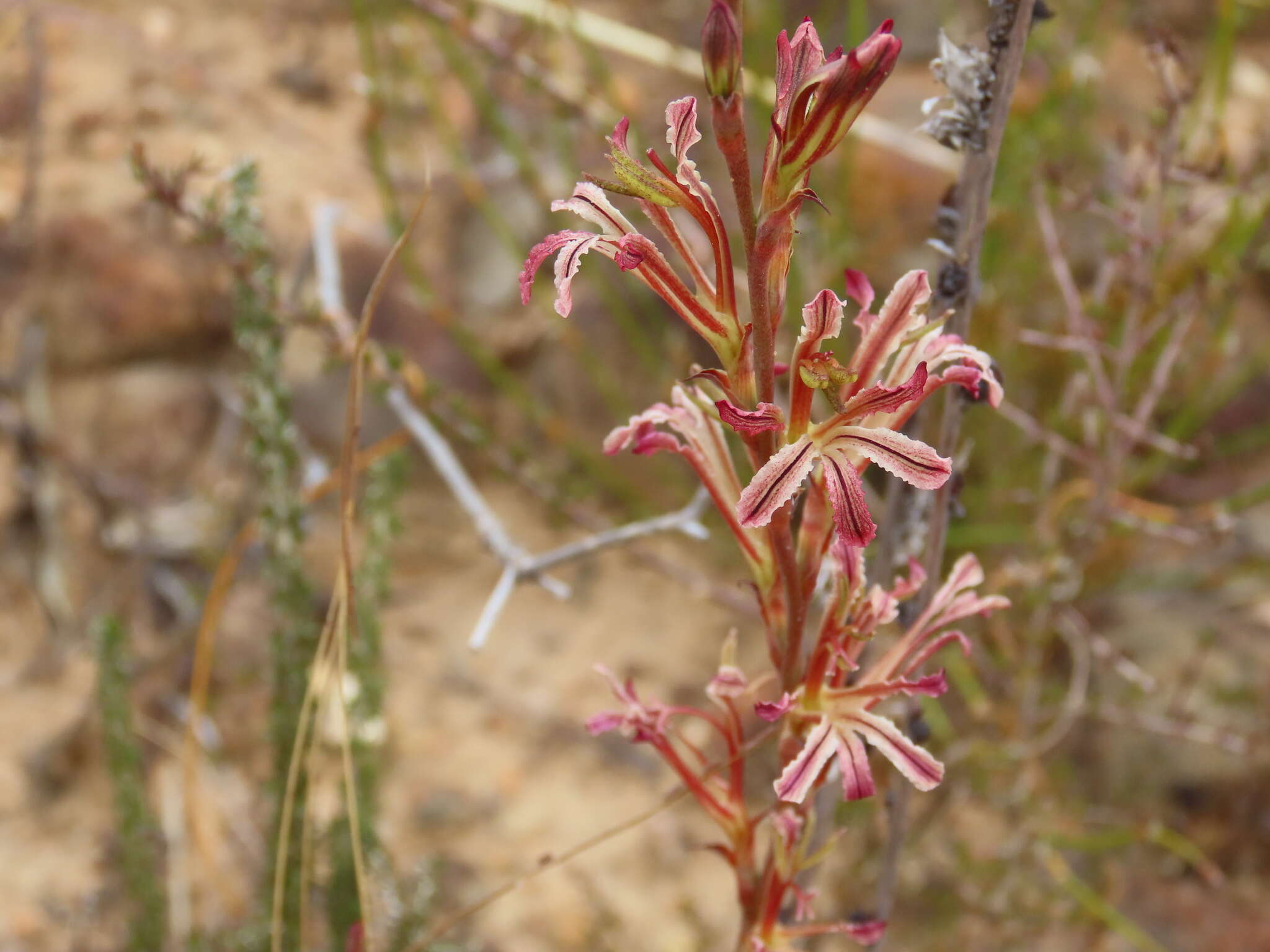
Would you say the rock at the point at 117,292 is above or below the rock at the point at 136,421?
above

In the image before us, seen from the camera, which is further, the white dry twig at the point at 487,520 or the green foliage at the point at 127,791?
the green foliage at the point at 127,791

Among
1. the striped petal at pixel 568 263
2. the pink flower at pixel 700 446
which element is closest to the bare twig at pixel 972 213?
the pink flower at pixel 700 446

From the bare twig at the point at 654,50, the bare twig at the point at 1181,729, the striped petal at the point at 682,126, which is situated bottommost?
the bare twig at the point at 1181,729

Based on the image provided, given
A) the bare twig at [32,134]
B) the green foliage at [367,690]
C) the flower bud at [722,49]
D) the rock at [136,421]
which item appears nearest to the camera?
the flower bud at [722,49]

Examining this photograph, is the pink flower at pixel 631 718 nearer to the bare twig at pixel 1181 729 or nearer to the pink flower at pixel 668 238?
the pink flower at pixel 668 238

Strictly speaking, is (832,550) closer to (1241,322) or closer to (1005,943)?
(1005,943)

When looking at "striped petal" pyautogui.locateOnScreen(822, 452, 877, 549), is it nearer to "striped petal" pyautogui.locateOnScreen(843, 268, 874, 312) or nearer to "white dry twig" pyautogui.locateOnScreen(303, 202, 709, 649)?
"striped petal" pyautogui.locateOnScreen(843, 268, 874, 312)

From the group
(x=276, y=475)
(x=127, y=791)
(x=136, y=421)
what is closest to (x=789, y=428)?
(x=276, y=475)
